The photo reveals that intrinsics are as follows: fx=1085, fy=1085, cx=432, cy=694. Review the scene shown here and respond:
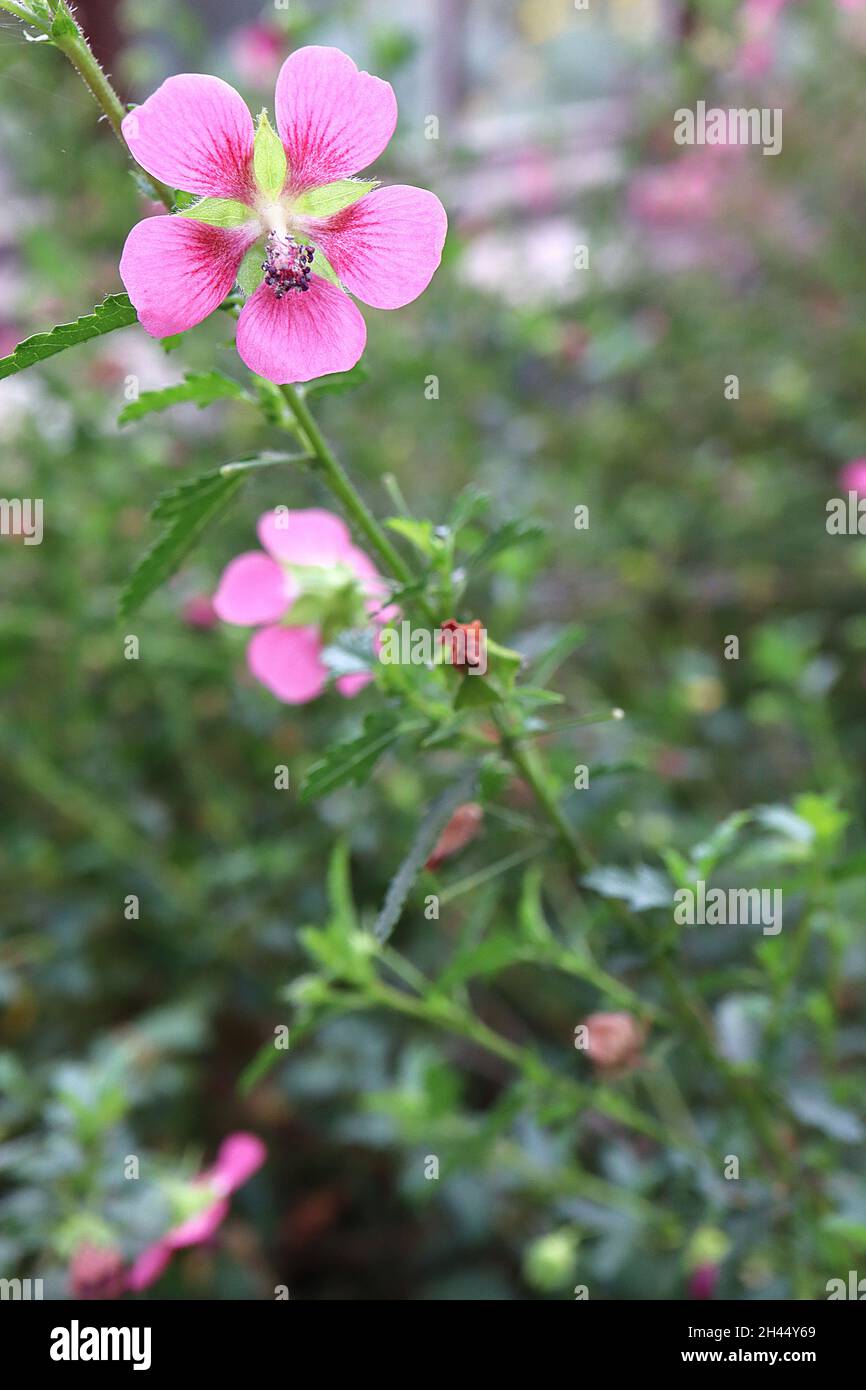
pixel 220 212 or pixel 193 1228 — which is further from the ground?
pixel 220 212

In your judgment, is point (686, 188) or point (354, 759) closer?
point (354, 759)

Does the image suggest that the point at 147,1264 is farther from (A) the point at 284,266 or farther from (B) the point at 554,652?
(A) the point at 284,266

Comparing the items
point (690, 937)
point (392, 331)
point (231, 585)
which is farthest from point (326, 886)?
point (392, 331)

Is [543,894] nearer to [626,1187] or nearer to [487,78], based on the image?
[626,1187]

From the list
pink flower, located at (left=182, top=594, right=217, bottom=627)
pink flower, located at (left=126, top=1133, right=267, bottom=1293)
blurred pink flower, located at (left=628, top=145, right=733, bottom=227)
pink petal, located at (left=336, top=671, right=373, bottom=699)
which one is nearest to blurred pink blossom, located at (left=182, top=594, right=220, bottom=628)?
pink flower, located at (left=182, top=594, right=217, bottom=627)

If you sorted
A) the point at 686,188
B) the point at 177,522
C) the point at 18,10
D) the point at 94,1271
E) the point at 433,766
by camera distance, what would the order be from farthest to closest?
the point at 686,188 → the point at 433,766 → the point at 94,1271 → the point at 177,522 → the point at 18,10

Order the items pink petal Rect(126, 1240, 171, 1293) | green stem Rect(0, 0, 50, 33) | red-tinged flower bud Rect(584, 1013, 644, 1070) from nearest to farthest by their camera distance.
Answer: green stem Rect(0, 0, 50, 33), red-tinged flower bud Rect(584, 1013, 644, 1070), pink petal Rect(126, 1240, 171, 1293)

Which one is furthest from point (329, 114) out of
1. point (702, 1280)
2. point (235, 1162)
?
point (702, 1280)

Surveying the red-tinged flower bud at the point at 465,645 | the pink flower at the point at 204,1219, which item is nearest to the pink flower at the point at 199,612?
the pink flower at the point at 204,1219

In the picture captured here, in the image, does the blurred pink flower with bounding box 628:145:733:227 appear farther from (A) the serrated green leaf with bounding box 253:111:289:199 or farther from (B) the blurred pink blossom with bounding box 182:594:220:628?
(A) the serrated green leaf with bounding box 253:111:289:199
